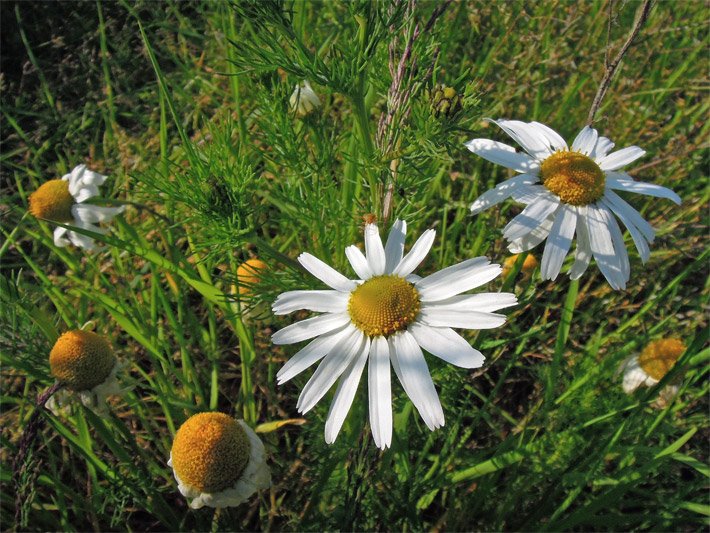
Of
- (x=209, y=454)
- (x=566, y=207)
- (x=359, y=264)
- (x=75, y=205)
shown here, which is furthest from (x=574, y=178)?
(x=75, y=205)

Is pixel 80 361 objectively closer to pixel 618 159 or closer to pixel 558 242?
pixel 558 242

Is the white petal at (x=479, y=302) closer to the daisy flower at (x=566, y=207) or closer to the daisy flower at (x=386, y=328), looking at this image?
the daisy flower at (x=386, y=328)

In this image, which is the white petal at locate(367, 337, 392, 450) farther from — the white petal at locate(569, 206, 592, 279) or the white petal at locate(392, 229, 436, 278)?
the white petal at locate(569, 206, 592, 279)

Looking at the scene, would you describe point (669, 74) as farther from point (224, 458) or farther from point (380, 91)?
point (224, 458)

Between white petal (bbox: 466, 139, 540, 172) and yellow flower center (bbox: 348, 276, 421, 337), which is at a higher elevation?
white petal (bbox: 466, 139, 540, 172)

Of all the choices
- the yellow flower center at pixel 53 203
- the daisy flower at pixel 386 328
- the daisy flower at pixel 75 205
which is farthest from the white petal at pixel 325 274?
the yellow flower center at pixel 53 203

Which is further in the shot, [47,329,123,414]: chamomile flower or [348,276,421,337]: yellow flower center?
[47,329,123,414]: chamomile flower

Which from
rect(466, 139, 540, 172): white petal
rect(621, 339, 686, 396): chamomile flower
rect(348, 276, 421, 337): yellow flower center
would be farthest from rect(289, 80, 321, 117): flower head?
rect(621, 339, 686, 396): chamomile flower

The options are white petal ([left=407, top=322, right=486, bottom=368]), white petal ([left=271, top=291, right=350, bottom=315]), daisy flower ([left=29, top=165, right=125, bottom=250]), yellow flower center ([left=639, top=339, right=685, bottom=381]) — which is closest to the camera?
white petal ([left=407, top=322, right=486, bottom=368])
